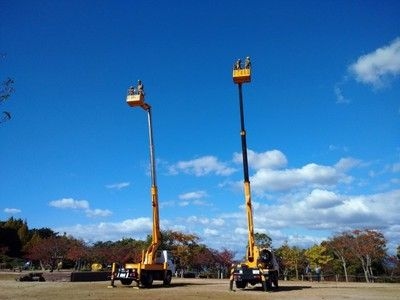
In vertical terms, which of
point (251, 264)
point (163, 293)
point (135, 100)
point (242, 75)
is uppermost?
point (242, 75)

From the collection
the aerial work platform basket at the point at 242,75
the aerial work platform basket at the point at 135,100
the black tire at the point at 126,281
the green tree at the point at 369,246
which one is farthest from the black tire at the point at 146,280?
the green tree at the point at 369,246

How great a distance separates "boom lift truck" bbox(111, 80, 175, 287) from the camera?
25812 millimetres

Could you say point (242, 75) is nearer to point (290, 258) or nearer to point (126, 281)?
point (126, 281)

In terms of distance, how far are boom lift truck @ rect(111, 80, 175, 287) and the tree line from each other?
79.3 feet

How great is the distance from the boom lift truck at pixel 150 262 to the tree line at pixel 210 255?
24164mm

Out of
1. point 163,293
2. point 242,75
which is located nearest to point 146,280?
point 163,293

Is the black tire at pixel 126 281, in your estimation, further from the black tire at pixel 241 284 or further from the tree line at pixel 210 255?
the tree line at pixel 210 255

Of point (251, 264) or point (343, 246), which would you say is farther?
point (343, 246)

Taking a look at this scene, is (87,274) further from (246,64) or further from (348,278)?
(348,278)

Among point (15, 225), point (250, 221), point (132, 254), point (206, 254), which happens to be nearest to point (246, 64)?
point (250, 221)

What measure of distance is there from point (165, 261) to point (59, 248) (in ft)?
179

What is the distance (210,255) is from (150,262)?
1870 inches

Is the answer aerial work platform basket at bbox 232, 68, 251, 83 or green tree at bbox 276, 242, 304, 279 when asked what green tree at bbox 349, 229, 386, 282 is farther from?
aerial work platform basket at bbox 232, 68, 251, 83

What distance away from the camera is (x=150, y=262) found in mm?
27125
